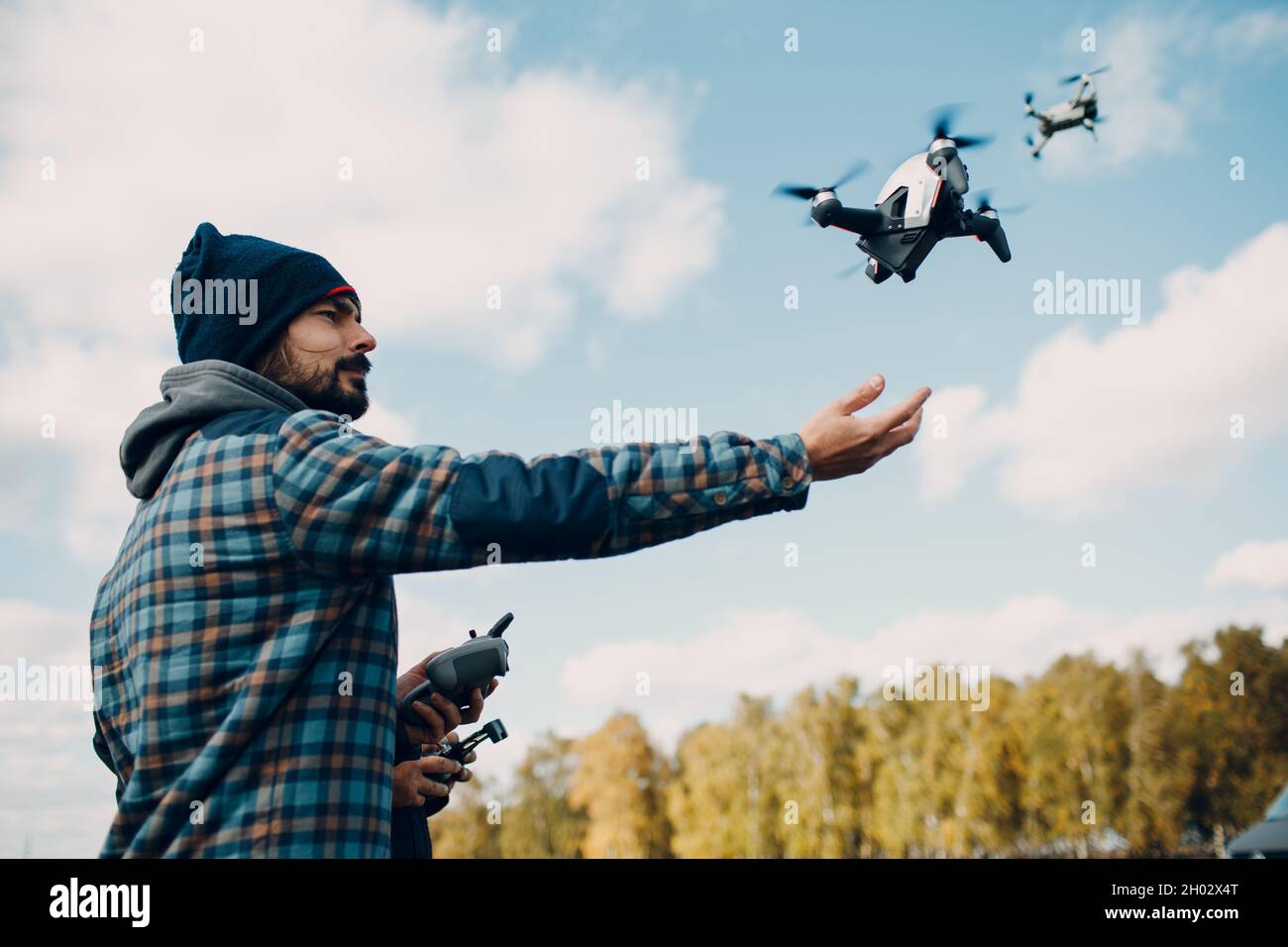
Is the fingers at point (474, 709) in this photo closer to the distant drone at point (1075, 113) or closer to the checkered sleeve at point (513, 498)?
the checkered sleeve at point (513, 498)

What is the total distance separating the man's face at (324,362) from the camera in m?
3.78

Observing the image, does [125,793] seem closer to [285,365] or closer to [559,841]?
[285,365]

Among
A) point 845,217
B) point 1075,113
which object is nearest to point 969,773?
point 1075,113

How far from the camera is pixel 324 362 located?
12.5ft

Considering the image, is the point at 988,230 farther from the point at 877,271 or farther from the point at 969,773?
the point at 969,773

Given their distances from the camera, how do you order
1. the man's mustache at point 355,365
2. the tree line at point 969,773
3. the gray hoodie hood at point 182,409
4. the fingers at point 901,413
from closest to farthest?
the fingers at point 901,413
the gray hoodie hood at point 182,409
the man's mustache at point 355,365
the tree line at point 969,773

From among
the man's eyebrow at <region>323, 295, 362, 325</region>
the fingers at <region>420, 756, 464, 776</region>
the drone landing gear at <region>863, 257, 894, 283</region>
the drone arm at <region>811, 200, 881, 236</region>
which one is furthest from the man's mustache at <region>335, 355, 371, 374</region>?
the drone arm at <region>811, 200, 881, 236</region>

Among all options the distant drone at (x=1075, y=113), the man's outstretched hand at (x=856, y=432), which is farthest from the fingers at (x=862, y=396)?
the distant drone at (x=1075, y=113)

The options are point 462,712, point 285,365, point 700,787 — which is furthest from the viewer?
point 700,787

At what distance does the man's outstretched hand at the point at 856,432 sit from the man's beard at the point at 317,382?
5.38 feet

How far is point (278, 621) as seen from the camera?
3053 mm

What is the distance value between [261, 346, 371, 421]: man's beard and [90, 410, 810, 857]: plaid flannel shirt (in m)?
0.57
